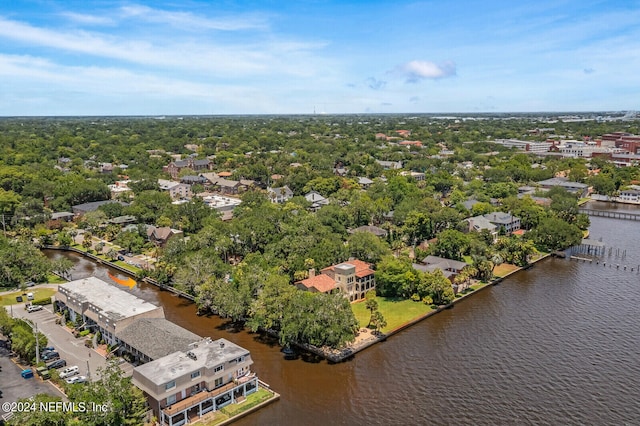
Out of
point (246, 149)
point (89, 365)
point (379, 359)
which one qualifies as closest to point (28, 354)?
point (89, 365)

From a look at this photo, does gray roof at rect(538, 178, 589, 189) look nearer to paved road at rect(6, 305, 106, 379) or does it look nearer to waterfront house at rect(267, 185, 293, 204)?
waterfront house at rect(267, 185, 293, 204)

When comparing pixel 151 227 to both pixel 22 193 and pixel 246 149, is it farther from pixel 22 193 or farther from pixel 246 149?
pixel 246 149

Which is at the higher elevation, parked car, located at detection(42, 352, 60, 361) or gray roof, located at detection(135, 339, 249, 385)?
gray roof, located at detection(135, 339, 249, 385)

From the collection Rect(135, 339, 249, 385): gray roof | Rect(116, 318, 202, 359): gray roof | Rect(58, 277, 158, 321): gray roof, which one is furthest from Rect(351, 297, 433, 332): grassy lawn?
Rect(58, 277, 158, 321): gray roof

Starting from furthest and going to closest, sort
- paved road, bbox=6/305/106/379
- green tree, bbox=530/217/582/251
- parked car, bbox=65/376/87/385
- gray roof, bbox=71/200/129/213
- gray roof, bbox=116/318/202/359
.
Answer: gray roof, bbox=71/200/129/213, green tree, bbox=530/217/582/251, paved road, bbox=6/305/106/379, gray roof, bbox=116/318/202/359, parked car, bbox=65/376/87/385

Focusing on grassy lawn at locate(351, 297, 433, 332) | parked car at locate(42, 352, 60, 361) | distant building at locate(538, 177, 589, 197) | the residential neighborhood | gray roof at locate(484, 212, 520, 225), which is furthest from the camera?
distant building at locate(538, 177, 589, 197)

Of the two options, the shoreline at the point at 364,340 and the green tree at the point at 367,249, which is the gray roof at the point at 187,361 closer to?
the shoreline at the point at 364,340
